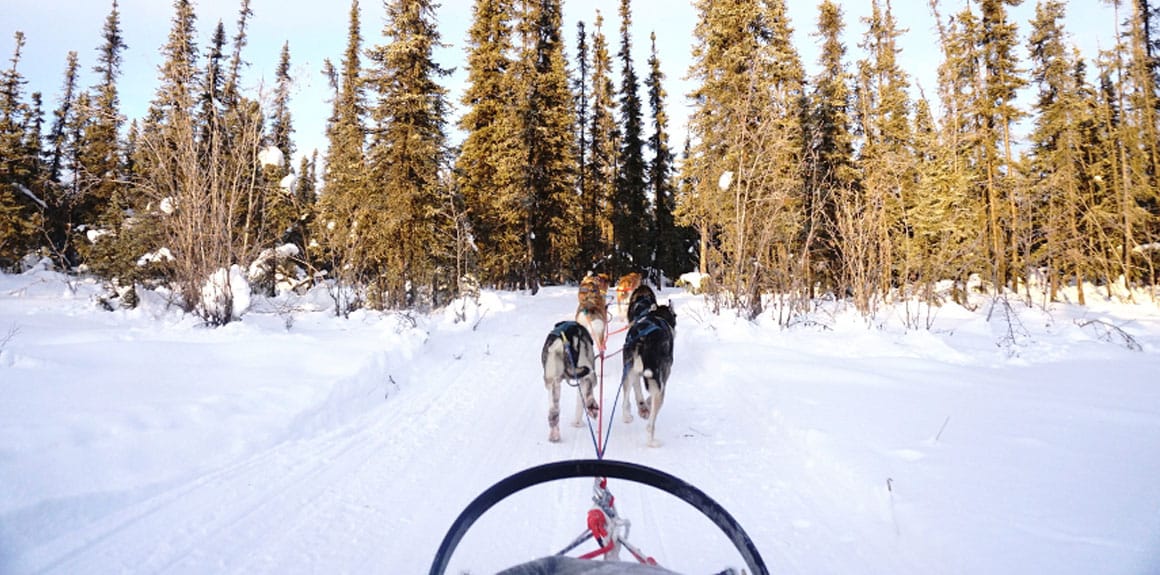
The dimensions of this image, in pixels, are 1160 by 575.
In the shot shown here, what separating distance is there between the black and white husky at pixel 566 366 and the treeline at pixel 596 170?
7.29 meters

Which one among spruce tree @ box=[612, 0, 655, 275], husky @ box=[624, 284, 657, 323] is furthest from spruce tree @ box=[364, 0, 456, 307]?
spruce tree @ box=[612, 0, 655, 275]

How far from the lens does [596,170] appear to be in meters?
33.9

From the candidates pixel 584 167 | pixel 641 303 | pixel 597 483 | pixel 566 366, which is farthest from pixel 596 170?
pixel 597 483

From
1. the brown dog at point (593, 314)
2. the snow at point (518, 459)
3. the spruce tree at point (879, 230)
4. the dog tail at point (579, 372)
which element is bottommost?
the snow at point (518, 459)

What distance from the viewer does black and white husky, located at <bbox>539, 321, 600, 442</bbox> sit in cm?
508

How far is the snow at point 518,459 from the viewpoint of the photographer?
2812 mm

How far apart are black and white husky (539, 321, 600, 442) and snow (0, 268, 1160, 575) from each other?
325mm

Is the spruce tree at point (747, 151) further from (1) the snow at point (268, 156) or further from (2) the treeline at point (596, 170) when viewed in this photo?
(1) the snow at point (268, 156)

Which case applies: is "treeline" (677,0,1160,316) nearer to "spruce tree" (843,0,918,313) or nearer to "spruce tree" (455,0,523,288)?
"spruce tree" (843,0,918,313)

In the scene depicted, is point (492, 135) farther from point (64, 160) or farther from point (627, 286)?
point (64, 160)

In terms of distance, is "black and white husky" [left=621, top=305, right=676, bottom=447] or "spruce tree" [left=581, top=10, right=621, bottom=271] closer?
"black and white husky" [left=621, top=305, right=676, bottom=447]

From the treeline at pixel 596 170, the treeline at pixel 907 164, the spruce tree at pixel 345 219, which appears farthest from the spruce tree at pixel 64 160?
the treeline at pixel 907 164

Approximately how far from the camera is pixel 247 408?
16.1ft

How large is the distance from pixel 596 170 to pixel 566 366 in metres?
30.2
